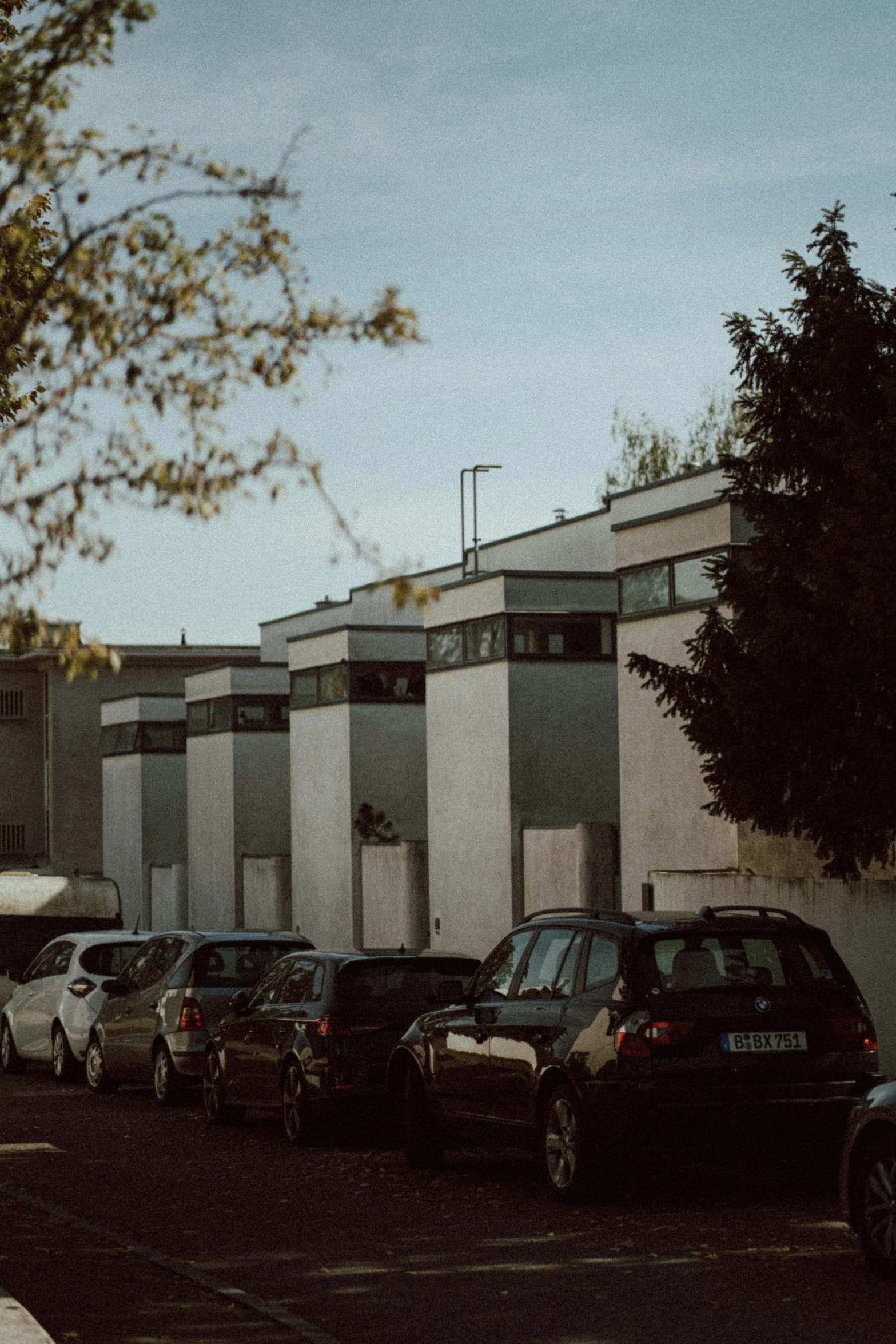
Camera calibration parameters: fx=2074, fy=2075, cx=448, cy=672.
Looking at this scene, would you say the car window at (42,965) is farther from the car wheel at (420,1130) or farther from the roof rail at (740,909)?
the roof rail at (740,909)

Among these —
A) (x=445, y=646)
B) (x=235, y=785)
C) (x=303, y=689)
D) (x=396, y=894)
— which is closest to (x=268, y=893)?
(x=235, y=785)

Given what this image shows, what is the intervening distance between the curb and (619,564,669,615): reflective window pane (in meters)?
17.1

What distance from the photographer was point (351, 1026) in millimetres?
14852

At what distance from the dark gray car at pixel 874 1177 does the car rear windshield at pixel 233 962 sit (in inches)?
376

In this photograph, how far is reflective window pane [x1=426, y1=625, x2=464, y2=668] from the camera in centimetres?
3066

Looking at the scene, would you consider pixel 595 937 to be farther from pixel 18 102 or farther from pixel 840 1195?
pixel 18 102

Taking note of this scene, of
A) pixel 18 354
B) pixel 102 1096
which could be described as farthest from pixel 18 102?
pixel 102 1096

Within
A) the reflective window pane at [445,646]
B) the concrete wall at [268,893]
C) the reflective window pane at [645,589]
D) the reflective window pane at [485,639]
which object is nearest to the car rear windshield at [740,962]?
the reflective window pane at [645,589]

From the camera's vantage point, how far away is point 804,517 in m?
18.1

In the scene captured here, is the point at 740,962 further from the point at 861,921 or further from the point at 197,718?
the point at 197,718

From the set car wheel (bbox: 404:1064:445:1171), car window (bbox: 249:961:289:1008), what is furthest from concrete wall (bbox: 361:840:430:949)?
car wheel (bbox: 404:1064:445:1171)

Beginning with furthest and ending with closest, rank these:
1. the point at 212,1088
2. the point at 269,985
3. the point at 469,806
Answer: the point at 469,806 < the point at 212,1088 < the point at 269,985

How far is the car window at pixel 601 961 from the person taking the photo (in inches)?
461

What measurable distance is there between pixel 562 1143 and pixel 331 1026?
3.43 metres
